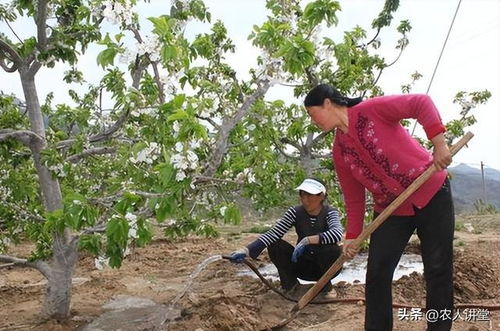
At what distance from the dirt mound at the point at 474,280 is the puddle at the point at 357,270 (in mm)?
690

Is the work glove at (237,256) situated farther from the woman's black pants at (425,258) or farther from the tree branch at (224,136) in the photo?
the woman's black pants at (425,258)

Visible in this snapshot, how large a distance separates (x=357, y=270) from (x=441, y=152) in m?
4.17

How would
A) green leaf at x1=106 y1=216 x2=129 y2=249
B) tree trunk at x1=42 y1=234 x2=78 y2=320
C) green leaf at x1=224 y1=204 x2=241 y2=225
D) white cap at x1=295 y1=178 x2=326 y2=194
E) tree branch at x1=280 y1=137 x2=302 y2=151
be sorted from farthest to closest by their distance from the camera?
tree branch at x1=280 y1=137 x2=302 y2=151, tree trunk at x1=42 y1=234 x2=78 y2=320, white cap at x1=295 y1=178 x2=326 y2=194, green leaf at x1=224 y1=204 x2=241 y2=225, green leaf at x1=106 y1=216 x2=129 y2=249

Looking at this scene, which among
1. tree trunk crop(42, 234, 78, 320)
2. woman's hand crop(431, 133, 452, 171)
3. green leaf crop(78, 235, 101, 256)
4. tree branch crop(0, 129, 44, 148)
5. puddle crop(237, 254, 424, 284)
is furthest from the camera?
puddle crop(237, 254, 424, 284)

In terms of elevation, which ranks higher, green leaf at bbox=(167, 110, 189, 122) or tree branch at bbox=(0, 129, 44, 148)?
tree branch at bbox=(0, 129, 44, 148)

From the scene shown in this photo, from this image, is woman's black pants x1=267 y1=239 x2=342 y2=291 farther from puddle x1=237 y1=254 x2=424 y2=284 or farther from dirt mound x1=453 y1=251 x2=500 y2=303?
dirt mound x1=453 y1=251 x2=500 y2=303

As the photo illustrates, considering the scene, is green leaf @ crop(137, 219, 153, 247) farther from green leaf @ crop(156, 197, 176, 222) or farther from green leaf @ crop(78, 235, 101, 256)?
green leaf @ crop(78, 235, 101, 256)

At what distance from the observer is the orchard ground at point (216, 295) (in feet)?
14.2

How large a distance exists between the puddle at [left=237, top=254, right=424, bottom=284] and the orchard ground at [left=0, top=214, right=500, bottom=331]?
1.14 feet

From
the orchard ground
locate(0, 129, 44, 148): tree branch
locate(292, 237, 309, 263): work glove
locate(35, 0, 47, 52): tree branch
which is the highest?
locate(35, 0, 47, 52): tree branch

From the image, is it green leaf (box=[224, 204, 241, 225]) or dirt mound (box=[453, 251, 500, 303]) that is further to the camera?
dirt mound (box=[453, 251, 500, 303])

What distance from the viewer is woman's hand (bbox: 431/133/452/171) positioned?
119 inches

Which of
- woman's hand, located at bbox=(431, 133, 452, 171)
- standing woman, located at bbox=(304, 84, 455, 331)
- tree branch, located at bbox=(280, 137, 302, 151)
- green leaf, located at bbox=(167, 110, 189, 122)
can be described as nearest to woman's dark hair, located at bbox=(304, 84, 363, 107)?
standing woman, located at bbox=(304, 84, 455, 331)

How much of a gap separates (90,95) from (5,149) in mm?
2358
